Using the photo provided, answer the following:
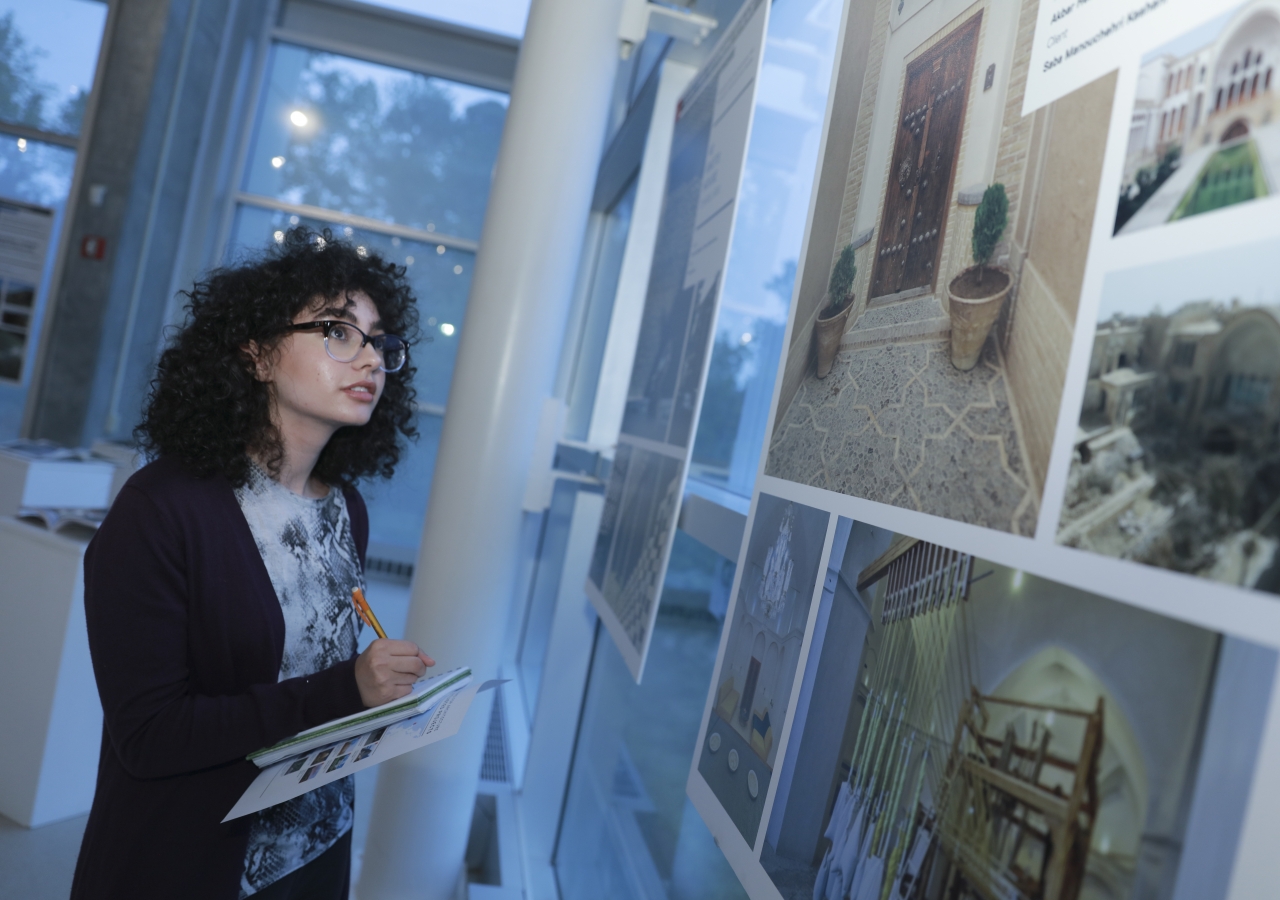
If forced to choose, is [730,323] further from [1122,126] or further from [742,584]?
[1122,126]

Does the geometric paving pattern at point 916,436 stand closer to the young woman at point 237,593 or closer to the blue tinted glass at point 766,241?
the young woman at point 237,593

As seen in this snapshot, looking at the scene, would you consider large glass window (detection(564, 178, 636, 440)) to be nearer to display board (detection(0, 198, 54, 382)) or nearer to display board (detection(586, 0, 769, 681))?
display board (detection(586, 0, 769, 681))

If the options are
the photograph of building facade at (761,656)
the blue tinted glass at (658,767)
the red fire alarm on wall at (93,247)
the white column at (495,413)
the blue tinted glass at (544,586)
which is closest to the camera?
the photograph of building facade at (761,656)

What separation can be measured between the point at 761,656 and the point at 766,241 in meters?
1.34

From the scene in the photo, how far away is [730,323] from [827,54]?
0.71 m

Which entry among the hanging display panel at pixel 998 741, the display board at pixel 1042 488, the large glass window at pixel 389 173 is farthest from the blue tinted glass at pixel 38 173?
the hanging display panel at pixel 998 741

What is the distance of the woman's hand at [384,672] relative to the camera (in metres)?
1.27

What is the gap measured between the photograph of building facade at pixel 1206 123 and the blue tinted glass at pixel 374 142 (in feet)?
24.1

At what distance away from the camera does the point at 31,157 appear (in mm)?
6570

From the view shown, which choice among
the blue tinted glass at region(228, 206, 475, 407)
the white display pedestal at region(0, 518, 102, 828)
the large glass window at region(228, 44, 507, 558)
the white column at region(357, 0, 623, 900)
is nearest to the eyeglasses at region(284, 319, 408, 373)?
the white column at region(357, 0, 623, 900)

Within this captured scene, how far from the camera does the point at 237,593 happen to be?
52.0 inches

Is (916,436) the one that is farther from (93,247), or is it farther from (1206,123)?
(93,247)

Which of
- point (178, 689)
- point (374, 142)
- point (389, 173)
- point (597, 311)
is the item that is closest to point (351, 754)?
point (178, 689)

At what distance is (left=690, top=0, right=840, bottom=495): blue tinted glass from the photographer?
2.01 meters
